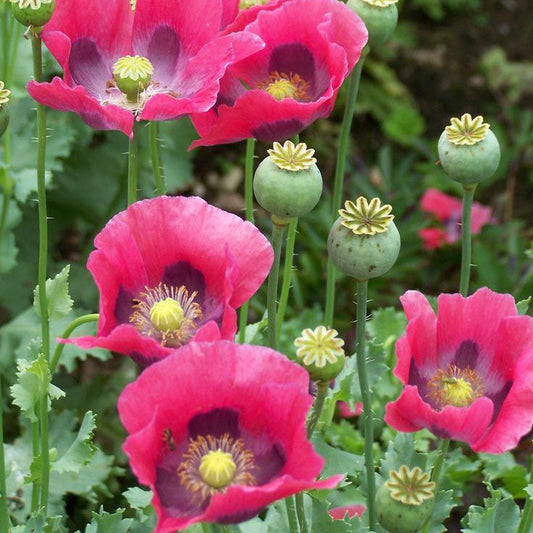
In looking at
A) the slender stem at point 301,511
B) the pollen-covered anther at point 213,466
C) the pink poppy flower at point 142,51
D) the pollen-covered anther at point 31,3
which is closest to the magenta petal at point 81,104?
the pink poppy flower at point 142,51

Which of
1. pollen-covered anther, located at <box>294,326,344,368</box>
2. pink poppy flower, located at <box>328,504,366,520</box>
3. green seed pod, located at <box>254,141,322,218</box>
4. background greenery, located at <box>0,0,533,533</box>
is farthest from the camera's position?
background greenery, located at <box>0,0,533,533</box>

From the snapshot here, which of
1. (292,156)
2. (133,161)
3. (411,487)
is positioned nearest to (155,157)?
(133,161)

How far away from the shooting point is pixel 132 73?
177cm

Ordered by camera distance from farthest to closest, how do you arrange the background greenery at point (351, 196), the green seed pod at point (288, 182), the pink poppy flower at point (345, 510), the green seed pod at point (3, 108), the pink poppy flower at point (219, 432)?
1. the background greenery at point (351, 196)
2. the pink poppy flower at point (345, 510)
3. the green seed pod at point (3, 108)
4. the green seed pod at point (288, 182)
5. the pink poppy flower at point (219, 432)

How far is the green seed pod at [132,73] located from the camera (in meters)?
1.77

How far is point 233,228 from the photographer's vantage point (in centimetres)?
159


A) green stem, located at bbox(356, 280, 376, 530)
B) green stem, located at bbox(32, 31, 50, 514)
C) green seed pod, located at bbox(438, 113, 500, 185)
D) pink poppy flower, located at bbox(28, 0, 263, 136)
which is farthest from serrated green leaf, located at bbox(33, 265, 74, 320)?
green seed pod, located at bbox(438, 113, 500, 185)

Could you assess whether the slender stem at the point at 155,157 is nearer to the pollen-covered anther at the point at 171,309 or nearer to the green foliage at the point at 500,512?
the pollen-covered anther at the point at 171,309

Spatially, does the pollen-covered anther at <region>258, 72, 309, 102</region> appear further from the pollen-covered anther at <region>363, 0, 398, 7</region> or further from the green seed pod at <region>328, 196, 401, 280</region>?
the green seed pod at <region>328, 196, 401, 280</region>

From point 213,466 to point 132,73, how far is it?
65 centimetres

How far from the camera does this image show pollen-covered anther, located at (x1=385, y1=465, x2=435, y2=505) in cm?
146

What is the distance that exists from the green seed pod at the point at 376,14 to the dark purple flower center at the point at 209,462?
2.47 ft

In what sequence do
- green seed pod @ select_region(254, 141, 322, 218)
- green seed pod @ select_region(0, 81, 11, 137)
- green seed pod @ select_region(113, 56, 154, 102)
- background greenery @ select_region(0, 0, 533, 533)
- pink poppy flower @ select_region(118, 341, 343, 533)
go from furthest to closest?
background greenery @ select_region(0, 0, 533, 533) < green seed pod @ select_region(113, 56, 154, 102) < green seed pod @ select_region(0, 81, 11, 137) < green seed pod @ select_region(254, 141, 322, 218) < pink poppy flower @ select_region(118, 341, 343, 533)

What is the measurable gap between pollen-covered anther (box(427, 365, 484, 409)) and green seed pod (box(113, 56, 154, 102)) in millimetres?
637
